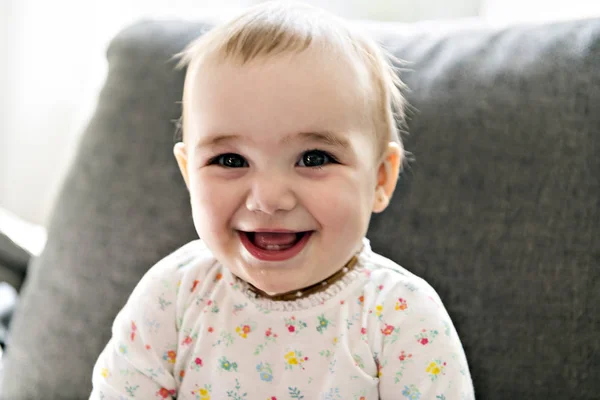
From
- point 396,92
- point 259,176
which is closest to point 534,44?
point 396,92

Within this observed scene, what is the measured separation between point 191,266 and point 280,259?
20 cm

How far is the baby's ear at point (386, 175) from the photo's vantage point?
0.86 meters

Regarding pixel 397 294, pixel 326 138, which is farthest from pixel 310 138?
pixel 397 294

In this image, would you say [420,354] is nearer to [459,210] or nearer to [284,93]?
[459,210]

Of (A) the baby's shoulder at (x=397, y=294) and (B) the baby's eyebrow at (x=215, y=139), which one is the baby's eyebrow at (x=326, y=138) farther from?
(A) the baby's shoulder at (x=397, y=294)

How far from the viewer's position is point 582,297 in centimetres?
88

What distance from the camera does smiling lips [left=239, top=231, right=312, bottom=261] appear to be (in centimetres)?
77

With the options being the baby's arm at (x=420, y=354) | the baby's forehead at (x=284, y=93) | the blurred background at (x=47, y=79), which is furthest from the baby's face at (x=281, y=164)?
the blurred background at (x=47, y=79)

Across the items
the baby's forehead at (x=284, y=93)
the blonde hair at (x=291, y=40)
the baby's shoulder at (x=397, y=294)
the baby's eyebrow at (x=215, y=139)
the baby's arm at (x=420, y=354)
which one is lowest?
the baby's arm at (x=420, y=354)

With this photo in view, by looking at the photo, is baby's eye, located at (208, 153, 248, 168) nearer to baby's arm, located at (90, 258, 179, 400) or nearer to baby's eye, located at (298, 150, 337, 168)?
baby's eye, located at (298, 150, 337, 168)

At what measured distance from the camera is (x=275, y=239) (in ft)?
2.58

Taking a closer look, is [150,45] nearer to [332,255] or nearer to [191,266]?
[191,266]

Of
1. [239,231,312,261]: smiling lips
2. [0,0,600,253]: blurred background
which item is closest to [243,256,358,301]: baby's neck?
[239,231,312,261]: smiling lips

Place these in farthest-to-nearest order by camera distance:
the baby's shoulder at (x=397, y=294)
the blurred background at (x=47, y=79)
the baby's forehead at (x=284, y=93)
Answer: the blurred background at (x=47, y=79), the baby's shoulder at (x=397, y=294), the baby's forehead at (x=284, y=93)
